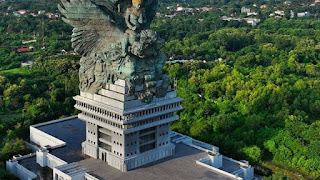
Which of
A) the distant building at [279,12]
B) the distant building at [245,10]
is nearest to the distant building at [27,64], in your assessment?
the distant building at [279,12]

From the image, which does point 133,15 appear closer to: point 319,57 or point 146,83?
point 146,83

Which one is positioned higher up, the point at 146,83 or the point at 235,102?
the point at 146,83

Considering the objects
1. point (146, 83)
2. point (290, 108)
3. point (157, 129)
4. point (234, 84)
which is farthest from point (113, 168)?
point (234, 84)

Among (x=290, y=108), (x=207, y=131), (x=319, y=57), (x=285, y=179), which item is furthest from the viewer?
(x=319, y=57)

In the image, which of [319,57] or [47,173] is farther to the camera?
[319,57]

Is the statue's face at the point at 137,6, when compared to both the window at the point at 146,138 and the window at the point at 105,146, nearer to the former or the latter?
the window at the point at 146,138

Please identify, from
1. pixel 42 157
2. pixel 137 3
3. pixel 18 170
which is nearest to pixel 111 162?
pixel 42 157

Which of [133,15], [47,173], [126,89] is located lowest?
[47,173]

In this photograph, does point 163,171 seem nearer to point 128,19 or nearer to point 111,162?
point 111,162

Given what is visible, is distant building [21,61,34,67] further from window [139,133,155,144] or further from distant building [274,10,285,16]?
distant building [274,10,285,16]
